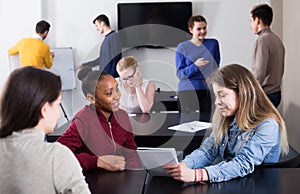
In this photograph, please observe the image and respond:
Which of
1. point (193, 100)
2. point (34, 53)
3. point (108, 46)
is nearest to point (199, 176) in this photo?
point (193, 100)

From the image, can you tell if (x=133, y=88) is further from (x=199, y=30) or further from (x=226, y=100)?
(x=226, y=100)

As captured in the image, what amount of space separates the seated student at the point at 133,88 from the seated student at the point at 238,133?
1342 millimetres

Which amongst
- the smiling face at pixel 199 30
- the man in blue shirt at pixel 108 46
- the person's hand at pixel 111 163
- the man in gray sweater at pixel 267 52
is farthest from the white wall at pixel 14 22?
the person's hand at pixel 111 163

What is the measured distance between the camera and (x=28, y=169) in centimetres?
128

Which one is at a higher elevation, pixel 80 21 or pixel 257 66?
pixel 80 21

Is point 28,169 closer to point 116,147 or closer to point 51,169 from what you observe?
point 51,169

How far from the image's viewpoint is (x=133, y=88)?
11.2 ft

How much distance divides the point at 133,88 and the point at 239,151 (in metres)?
1.60

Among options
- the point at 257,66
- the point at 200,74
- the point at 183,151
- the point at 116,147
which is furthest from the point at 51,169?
the point at 257,66

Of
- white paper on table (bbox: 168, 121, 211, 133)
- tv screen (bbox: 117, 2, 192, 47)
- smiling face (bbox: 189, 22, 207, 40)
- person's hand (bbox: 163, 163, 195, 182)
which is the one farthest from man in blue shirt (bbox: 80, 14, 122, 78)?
person's hand (bbox: 163, 163, 195, 182)

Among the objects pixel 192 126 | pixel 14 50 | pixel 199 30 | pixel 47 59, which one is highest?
pixel 199 30

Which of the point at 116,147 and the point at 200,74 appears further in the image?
the point at 200,74

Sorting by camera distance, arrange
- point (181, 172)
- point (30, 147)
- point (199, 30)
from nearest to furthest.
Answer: point (30, 147) → point (181, 172) → point (199, 30)

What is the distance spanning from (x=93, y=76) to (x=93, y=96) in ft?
0.36
